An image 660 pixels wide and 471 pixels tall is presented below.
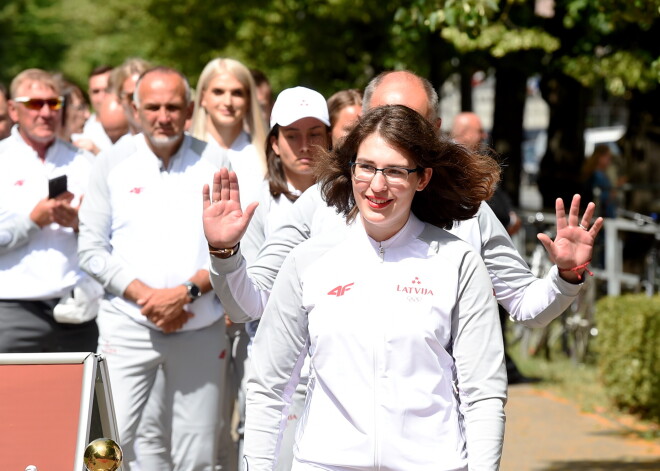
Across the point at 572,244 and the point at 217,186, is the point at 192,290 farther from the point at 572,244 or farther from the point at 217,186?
the point at 572,244

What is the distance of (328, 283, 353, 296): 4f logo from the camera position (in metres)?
3.87

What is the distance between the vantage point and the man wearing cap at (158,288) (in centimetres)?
612

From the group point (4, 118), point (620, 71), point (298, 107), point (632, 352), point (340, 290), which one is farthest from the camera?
point (620, 71)

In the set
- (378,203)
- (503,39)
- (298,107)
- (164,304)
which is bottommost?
(164,304)

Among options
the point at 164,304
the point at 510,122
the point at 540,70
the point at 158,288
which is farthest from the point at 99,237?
the point at 510,122

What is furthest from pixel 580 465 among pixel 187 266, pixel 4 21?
pixel 4 21

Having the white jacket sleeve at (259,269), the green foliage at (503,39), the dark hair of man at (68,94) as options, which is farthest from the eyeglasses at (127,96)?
the green foliage at (503,39)

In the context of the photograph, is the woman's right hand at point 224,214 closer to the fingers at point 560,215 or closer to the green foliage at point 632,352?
the fingers at point 560,215

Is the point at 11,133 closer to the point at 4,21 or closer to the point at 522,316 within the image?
the point at 522,316

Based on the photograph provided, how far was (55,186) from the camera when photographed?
22.1ft

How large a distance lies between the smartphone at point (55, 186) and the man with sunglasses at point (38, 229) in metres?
0.01

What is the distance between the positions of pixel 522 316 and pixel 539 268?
890 centimetres

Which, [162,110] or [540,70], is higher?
[540,70]

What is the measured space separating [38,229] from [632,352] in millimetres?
5145
